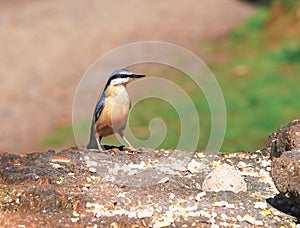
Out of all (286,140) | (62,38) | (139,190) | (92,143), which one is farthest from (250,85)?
(139,190)

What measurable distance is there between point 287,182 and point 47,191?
51.1 inches

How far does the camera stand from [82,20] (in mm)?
15727

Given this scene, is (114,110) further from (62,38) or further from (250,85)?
(62,38)

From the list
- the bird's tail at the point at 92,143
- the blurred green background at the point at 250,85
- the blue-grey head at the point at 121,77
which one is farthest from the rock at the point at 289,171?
the blurred green background at the point at 250,85

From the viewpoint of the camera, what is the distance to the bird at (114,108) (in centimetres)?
497

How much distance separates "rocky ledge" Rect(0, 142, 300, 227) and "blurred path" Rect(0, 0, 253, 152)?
5.30 meters

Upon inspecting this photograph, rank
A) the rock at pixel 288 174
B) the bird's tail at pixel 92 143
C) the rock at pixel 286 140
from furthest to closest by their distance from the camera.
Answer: the bird's tail at pixel 92 143 < the rock at pixel 286 140 < the rock at pixel 288 174

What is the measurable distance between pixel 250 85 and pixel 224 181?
7.00 m

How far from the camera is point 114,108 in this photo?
16.4 feet

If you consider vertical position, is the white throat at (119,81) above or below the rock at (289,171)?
above

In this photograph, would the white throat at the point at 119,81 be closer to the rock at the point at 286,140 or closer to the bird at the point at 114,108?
the bird at the point at 114,108

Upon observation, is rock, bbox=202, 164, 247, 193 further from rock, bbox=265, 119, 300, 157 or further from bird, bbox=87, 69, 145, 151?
bird, bbox=87, 69, 145, 151

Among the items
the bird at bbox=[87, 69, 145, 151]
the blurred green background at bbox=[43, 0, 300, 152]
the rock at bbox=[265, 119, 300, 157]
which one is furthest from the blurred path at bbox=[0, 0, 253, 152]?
the rock at bbox=[265, 119, 300, 157]

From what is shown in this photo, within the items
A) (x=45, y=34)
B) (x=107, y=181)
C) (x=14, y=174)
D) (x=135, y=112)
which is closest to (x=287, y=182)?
(x=107, y=181)
